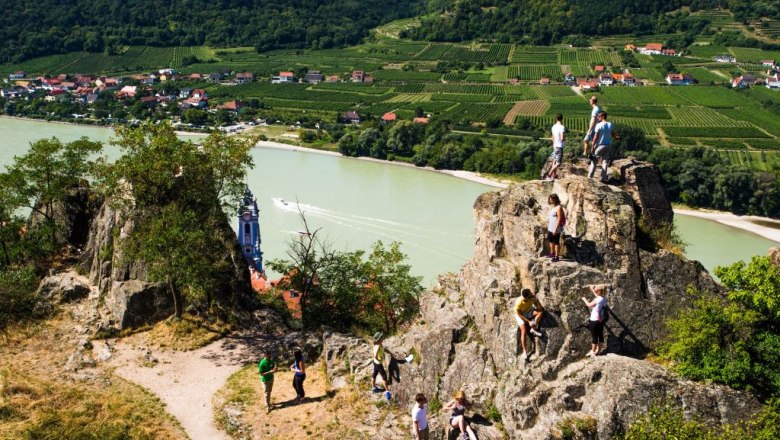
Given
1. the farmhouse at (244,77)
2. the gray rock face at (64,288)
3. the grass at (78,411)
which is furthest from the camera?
the farmhouse at (244,77)

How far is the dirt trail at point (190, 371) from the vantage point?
484 inches

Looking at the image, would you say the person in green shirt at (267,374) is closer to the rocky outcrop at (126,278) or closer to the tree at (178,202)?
the tree at (178,202)

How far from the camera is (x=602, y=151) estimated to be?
1232 cm

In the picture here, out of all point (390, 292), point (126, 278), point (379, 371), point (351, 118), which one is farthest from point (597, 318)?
point (351, 118)

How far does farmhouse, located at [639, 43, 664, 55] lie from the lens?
13494 centimetres

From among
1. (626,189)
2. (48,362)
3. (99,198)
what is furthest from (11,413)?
(626,189)

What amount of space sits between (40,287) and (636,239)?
15.4m

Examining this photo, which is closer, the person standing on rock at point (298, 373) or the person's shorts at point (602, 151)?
the person standing on rock at point (298, 373)

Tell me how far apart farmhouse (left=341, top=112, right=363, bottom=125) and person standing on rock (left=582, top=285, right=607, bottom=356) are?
80.7 m

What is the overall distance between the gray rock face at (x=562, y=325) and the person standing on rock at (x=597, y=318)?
0.83 feet

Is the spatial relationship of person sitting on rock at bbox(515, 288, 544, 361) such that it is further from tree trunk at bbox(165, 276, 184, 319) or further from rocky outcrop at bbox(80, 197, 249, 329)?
tree trunk at bbox(165, 276, 184, 319)

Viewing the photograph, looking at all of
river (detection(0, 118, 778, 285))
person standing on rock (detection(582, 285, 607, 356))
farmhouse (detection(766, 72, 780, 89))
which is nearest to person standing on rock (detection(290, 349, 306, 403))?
person standing on rock (detection(582, 285, 607, 356))

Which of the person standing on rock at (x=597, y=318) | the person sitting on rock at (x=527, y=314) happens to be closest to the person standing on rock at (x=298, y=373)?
the person sitting on rock at (x=527, y=314)

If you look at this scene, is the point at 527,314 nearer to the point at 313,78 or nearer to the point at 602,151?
the point at 602,151
